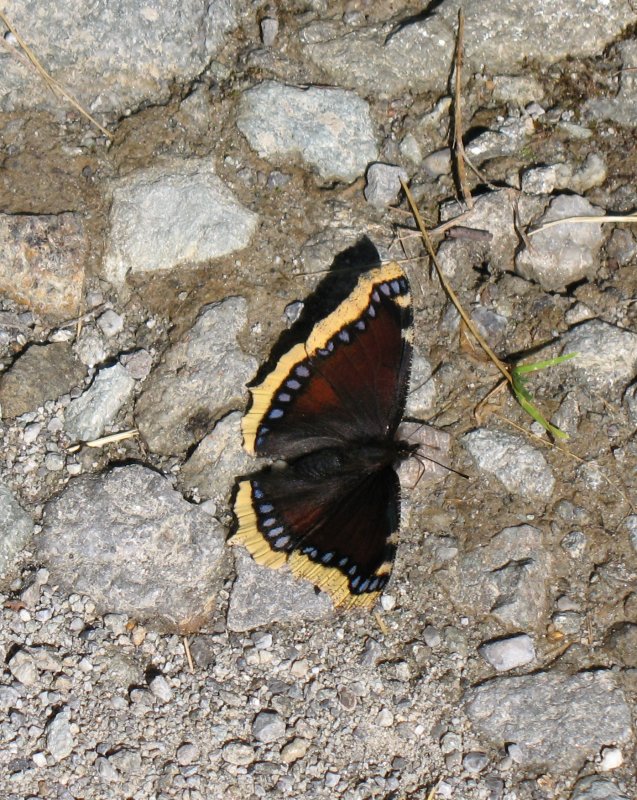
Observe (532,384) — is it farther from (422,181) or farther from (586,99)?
(586,99)

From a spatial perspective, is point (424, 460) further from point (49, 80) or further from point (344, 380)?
point (49, 80)

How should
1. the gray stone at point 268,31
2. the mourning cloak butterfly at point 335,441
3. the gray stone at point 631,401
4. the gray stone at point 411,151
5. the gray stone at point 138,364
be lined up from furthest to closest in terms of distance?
the gray stone at point 268,31, the gray stone at point 411,151, the gray stone at point 138,364, the gray stone at point 631,401, the mourning cloak butterfly at point 335,441

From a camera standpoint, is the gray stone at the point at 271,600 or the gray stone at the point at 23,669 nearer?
the gray stone at the point at 23,669

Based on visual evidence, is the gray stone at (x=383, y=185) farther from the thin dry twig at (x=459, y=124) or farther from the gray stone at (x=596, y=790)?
the gray stone at (x=596, y=790)

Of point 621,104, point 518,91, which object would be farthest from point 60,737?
point 621,104

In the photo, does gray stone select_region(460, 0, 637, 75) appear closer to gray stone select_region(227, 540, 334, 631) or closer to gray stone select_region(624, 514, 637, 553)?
gray stone select_region(624, 514, 637, 553)

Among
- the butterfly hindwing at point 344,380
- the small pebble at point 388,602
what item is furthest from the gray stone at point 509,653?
the butterfly hindwing at point 344,380

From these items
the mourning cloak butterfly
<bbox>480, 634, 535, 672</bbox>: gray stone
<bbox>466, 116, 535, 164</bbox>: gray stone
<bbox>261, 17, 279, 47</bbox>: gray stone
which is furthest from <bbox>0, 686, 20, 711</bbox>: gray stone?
<bbox>261, 17, 279, 47</bbox>: gray stone
